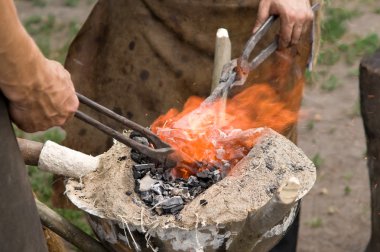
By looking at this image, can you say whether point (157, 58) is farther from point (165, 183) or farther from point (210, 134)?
point (165, 183)

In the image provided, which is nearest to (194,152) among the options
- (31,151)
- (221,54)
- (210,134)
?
(210,134)

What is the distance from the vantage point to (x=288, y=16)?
2596 millimetres

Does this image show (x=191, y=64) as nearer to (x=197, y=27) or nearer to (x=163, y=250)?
(x=197, y=27)

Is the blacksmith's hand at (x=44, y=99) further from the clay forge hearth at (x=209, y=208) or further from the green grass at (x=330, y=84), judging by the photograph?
the green grass at (x=330, y=84)

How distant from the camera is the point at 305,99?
4.87m

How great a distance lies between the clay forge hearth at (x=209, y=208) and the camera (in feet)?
5.94

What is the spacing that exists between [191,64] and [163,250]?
4.83ft

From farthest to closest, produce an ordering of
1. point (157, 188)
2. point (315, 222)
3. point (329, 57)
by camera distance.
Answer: point (329, 57), point (315, 222), point (157, 188)

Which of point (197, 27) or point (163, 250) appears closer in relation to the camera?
point (163, 250)

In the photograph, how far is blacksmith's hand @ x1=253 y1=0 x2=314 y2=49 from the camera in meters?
2.60

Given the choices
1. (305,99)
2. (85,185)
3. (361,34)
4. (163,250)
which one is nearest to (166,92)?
(85,185)

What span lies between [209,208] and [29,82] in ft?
1.81

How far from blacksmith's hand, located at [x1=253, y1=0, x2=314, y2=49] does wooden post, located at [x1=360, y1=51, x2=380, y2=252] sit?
439 mm

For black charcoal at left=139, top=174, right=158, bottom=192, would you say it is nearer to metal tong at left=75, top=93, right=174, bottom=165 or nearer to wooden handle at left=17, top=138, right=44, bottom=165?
metal tong at left=75, top=93, right=174, bottom=165
